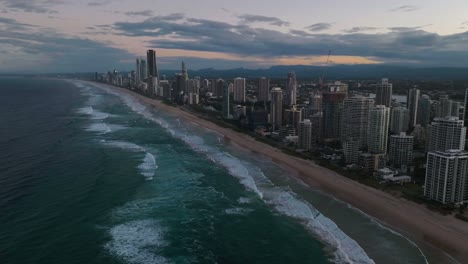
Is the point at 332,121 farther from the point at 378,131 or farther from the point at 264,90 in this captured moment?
the point at 264,90

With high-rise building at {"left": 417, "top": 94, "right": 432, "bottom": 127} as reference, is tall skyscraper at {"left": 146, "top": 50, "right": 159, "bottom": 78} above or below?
above

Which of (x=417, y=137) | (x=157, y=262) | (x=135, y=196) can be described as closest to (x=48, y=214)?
(x=135, y=196)

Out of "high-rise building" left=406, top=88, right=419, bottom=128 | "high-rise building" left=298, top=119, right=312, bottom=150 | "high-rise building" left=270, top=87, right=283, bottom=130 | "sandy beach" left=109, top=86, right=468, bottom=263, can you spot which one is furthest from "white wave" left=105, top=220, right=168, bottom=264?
"high-rise building" left=406, top=88, right=419, bottom=128

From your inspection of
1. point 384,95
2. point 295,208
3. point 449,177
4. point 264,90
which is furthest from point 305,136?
point 264,90

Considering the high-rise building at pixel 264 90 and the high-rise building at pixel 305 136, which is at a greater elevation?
the high-rise building at pixel 264 90

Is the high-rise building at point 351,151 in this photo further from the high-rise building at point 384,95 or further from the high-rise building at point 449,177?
the high-rise building at point 384,95

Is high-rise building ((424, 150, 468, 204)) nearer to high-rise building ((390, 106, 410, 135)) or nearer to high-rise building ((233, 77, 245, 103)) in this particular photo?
high-rise building ((390, 106, 410, 135))

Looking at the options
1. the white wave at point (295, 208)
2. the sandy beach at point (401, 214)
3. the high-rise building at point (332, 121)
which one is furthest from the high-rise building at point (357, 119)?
the white wave at point (295, 208)

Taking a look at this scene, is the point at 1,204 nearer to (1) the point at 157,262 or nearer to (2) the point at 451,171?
(1) the point at 157,262
